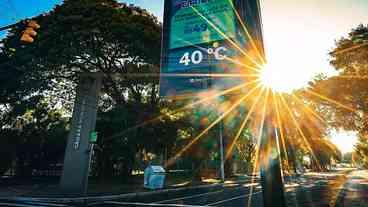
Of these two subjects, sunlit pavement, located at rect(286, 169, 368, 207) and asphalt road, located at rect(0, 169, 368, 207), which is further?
sunlit pavement, located at rect(286, 169, 368, 207)

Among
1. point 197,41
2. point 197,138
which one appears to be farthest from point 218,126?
point 197,41

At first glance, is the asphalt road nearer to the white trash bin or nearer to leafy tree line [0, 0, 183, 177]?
the white trash bin

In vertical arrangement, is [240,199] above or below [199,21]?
below

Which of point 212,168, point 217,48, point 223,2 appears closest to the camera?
point 223,2

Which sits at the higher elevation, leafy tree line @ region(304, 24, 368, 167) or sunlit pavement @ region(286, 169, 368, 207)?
leafy tree line @ region(304, 24, 368, 167)

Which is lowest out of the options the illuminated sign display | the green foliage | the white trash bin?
the white trash bin

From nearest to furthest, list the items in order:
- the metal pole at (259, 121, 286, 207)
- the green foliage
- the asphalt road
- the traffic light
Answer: the metal pole at (259, 121, 286, 207) < the traffic light < the asphalt road < the green foliage

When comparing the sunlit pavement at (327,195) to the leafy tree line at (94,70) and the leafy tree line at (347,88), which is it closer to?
the leafy tree line at (347,88)

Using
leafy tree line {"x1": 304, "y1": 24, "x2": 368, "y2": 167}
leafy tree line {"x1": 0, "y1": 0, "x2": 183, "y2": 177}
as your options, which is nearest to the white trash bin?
leafy tree line {"x1": 0, "y1": 0, "x2": 183, "y2": 177}

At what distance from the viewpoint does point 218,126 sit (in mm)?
30594

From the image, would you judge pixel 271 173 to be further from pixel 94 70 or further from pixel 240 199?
pixel 94 70

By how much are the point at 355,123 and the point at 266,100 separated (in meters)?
24.4

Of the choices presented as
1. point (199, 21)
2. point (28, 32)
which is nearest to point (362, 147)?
point (199, 21)

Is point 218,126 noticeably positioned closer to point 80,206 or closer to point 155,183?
point 155,183
